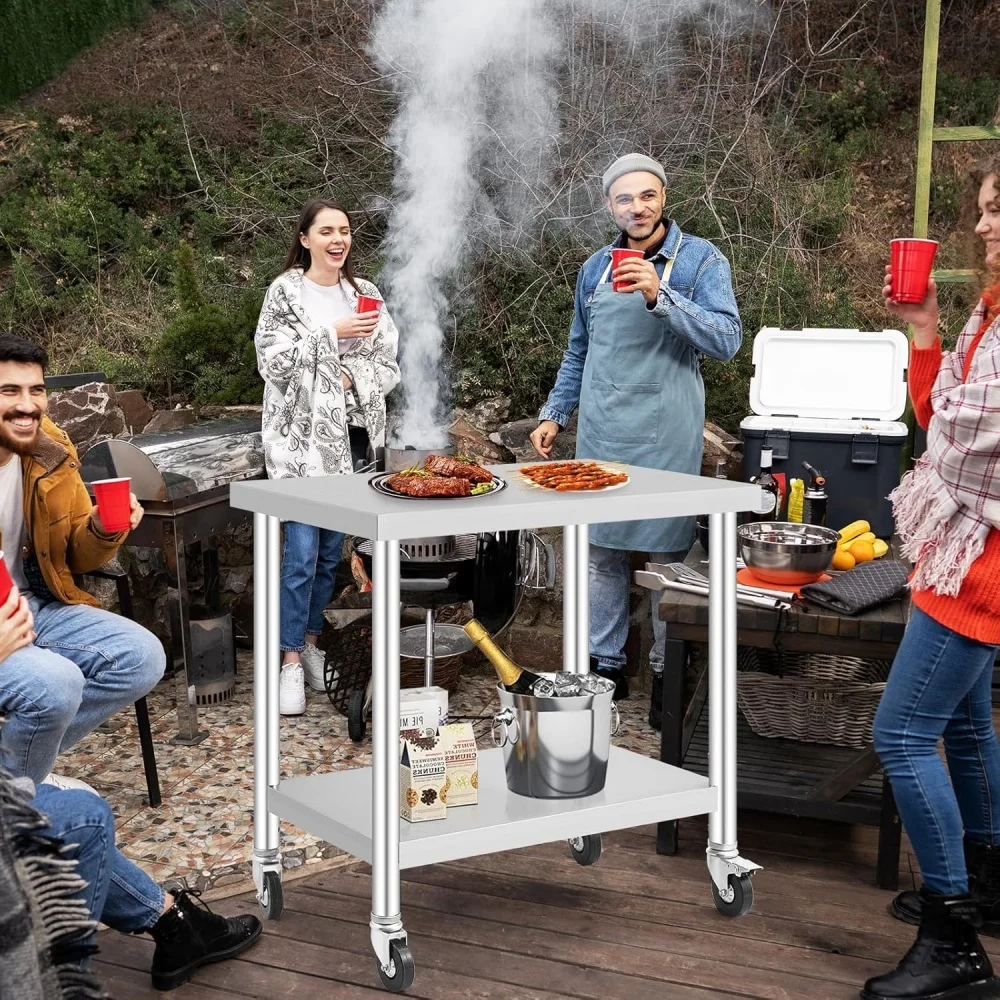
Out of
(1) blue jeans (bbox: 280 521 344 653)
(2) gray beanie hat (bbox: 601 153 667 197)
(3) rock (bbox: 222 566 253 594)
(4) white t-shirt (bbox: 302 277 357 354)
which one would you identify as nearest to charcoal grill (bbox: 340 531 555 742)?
(1) blue jeans (bbox: 280 521 344 653)

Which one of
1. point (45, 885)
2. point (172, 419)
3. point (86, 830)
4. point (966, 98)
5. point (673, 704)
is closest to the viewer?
point (45, 885)

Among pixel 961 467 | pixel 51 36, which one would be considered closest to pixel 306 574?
pixel 961 467

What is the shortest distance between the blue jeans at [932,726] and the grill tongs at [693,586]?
58cm

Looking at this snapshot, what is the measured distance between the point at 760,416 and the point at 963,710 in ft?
7.29

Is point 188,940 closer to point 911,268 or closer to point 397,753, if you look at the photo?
point 397,753

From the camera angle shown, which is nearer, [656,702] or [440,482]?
[440,482]

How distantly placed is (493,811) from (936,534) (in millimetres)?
1101

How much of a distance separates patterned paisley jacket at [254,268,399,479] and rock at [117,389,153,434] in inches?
56.1

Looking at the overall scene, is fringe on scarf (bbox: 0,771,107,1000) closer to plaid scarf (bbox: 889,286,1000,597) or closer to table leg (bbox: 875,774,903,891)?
plaid scarf (bbox: 889,286,1000,597)

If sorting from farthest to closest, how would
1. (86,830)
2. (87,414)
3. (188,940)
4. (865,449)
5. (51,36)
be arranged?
1. (51,36)
2. (87,414)
3. (865,449)
4. (188,940)
5. (86,830)

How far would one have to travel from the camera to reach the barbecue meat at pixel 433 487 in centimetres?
245

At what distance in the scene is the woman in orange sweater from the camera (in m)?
2.30

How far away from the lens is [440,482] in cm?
249

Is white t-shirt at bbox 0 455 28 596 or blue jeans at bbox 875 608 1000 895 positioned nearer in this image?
blue jeans at bbox 875 608 1000 895
